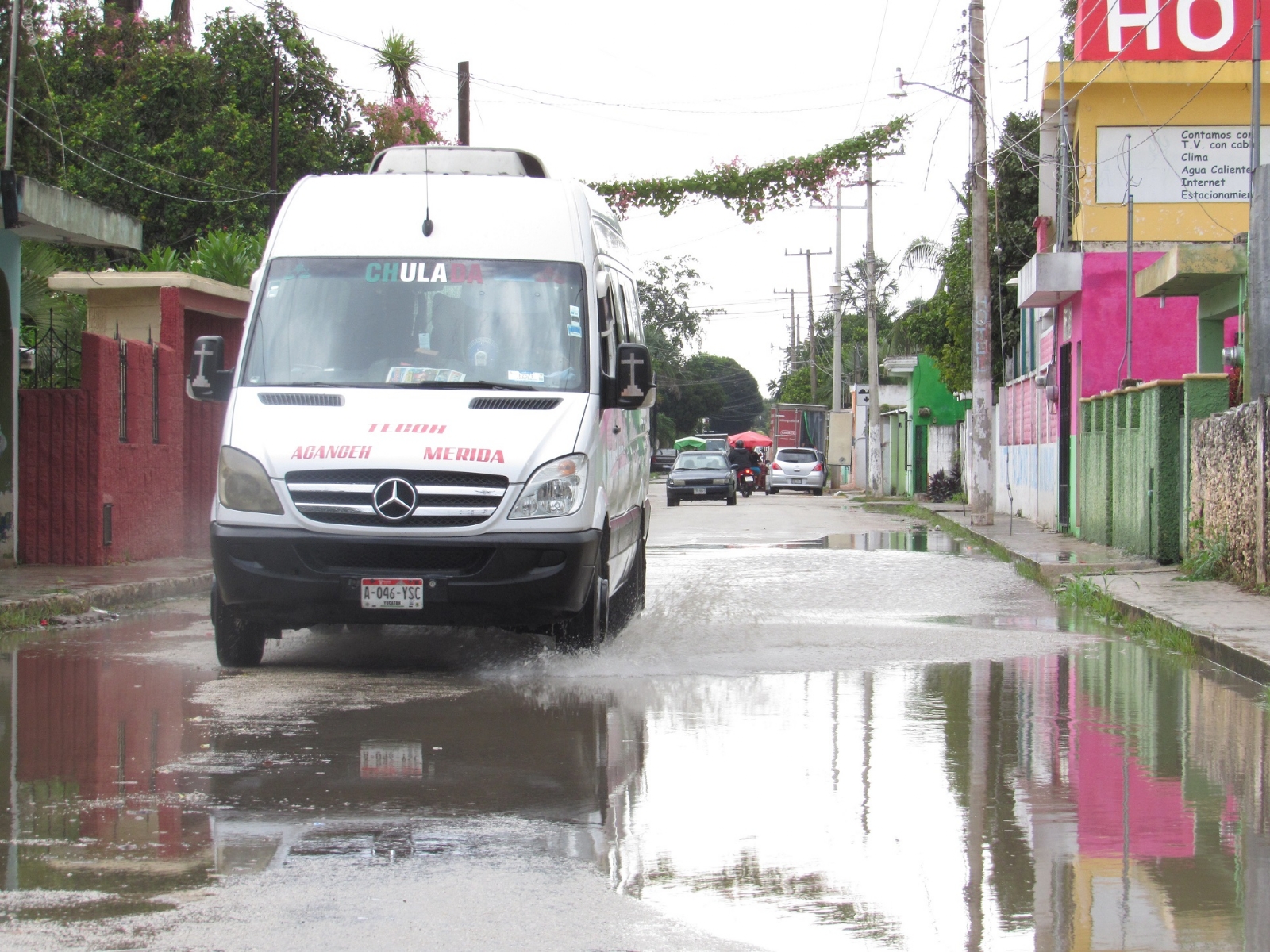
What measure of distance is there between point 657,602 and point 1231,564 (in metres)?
5.43

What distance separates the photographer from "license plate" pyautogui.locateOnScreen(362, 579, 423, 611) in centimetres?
834

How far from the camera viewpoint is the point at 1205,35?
2559cm

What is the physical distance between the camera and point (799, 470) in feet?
172

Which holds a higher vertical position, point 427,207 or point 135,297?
point 135,297

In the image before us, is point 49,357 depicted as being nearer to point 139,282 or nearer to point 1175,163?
point 139,282

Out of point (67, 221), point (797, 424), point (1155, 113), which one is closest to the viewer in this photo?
point (67, 221)

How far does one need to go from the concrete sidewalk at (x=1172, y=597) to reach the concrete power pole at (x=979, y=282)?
4.24 m

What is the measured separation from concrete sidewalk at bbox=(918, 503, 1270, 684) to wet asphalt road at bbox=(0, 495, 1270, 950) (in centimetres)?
30

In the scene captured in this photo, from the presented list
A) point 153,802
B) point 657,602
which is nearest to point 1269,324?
point 657,602

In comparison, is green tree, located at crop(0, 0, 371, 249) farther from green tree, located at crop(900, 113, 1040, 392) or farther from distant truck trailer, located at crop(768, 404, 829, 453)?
distant truck trailer, located at crop(768, 404, 829, 453)

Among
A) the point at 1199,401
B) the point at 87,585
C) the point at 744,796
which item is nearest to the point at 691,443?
the point at 1199,401

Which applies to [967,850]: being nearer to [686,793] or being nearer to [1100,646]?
[686,793]

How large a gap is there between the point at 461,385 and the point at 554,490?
96cm

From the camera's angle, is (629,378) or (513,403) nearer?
(513,403)
